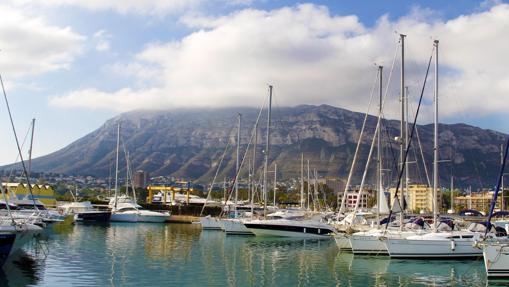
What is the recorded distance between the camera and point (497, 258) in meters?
28.2

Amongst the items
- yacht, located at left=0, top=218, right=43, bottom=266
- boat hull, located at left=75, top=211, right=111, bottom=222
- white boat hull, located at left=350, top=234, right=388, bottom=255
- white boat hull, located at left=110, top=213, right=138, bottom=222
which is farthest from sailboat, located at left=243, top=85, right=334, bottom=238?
boat hull, located at left=75, top=211, right=111, bottom=222

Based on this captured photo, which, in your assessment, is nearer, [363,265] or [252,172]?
[363,265]

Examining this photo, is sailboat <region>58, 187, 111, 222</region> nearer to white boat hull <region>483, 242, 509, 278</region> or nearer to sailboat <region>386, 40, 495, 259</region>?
sailboat <region>386, 40, 495, 259</region>

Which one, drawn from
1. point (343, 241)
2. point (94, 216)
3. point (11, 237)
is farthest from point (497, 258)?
point (94, 216)

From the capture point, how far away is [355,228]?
44.0 metres

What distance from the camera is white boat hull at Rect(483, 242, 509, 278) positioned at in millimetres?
28005

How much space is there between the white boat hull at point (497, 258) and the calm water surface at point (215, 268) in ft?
2.78

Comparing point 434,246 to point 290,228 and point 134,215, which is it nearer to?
point 290,228

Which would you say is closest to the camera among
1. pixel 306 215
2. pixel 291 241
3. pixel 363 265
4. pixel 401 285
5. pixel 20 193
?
pixel 401 285

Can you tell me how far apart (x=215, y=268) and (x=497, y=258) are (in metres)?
15.2

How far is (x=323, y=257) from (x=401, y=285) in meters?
11.9

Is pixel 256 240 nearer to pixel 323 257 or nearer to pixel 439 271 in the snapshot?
pixel 323 257

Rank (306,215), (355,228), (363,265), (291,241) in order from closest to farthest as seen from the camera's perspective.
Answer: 1. (363,265)
2. (355,228)
3. (291,241)
4. (306,215)

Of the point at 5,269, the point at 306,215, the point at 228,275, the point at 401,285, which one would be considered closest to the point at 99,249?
the point at 5,269
